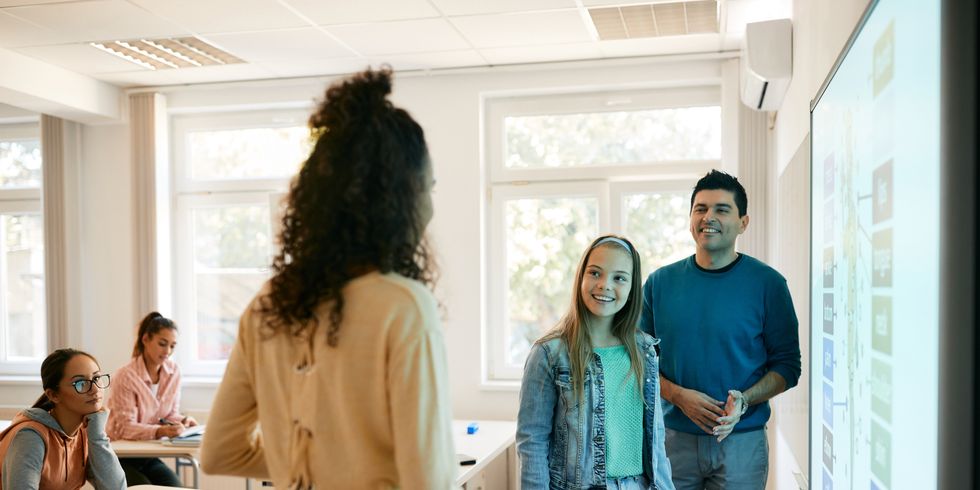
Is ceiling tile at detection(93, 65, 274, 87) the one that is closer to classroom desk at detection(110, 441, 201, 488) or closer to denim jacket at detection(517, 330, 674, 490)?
classroom desk at detection(110, 441, 201, 488)

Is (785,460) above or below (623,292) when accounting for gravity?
below

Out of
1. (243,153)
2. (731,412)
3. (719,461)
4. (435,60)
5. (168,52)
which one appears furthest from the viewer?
(243,153)

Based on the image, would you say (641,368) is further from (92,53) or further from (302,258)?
Result: (92,53)

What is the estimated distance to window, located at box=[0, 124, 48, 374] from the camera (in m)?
6.33

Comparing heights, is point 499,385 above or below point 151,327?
below

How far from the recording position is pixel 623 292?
2.32 metres

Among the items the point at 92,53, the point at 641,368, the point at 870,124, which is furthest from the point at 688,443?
the point at 92,53

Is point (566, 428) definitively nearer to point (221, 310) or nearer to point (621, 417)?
point (621, 417)

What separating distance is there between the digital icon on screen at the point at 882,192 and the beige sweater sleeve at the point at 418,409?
0.68m

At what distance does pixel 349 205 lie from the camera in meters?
1.22

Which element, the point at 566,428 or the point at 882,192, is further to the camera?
the point at 566,428

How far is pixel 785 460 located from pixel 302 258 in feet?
9.36

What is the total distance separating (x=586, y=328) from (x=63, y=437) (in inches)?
77.0

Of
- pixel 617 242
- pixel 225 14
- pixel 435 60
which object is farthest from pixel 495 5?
pixel 617 242
